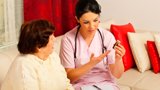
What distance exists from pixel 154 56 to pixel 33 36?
147 centimetres

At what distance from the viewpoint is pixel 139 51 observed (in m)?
2.52

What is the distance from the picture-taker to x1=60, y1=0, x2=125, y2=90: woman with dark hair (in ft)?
5.62

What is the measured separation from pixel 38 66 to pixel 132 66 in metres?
1.45

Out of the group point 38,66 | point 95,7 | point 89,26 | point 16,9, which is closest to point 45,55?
point 38,66

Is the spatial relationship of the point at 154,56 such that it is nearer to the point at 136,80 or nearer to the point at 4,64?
the point at 136,80

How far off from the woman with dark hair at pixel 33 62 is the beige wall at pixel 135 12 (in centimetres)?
185

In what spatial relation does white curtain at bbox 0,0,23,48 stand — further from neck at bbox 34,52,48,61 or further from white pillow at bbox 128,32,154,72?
white pillow at bbox 128,32,154,72

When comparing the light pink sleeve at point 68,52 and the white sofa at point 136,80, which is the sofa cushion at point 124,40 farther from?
the light pink sleeve at point 68,52

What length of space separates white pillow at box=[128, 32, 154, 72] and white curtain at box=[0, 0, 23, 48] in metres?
1.09

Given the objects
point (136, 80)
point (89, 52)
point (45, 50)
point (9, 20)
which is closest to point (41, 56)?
point (45, 50)

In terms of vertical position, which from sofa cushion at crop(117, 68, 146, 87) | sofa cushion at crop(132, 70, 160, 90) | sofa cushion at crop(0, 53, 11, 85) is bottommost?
sofa cushion at crop(117, 68, 146, 87)

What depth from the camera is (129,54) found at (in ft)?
8.44

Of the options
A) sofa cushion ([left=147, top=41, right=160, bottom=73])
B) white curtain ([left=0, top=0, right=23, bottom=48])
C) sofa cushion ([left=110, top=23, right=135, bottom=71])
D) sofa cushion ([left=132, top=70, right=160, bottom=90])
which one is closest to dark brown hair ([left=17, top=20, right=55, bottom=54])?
white curtain ([left=0, top=0, right=23, bottom=48])

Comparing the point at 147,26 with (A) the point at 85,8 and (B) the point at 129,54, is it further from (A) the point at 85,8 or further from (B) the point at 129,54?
(A) the point at 85,8
